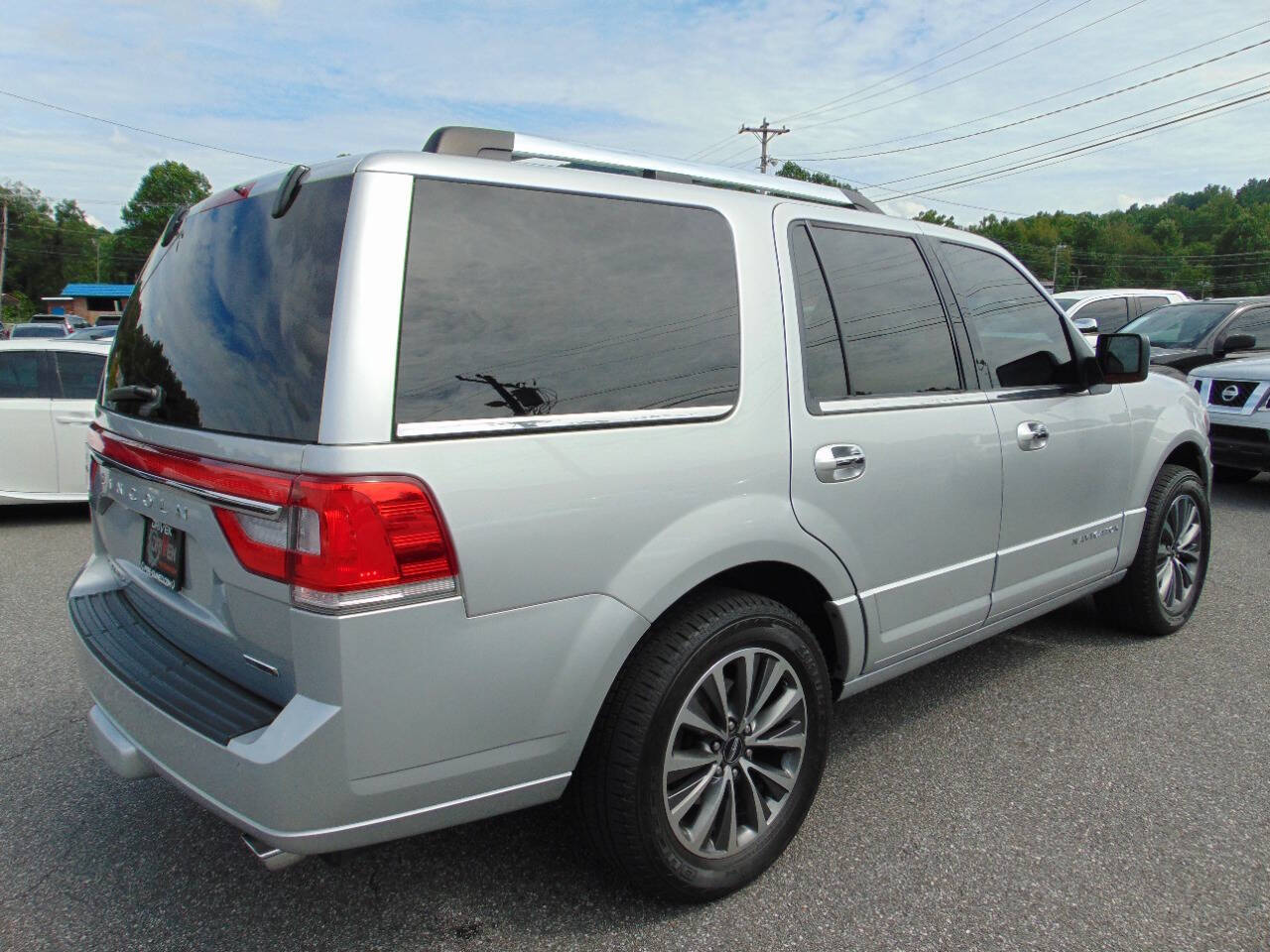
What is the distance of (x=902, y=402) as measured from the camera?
292cm

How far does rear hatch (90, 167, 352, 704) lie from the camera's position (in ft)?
6.22

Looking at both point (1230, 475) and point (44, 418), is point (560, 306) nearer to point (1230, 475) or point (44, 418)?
point (44, 418)

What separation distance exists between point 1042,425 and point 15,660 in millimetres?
4583

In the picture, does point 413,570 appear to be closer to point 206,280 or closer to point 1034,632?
point 206,280

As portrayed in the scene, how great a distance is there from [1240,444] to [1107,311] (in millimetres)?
6160

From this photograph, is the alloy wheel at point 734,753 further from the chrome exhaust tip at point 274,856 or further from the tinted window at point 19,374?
the tinted window at point 19,374

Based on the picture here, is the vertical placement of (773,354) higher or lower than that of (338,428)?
higher

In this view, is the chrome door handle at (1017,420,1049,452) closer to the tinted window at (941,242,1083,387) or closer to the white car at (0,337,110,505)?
the tinted window at (941,242,1083,387)

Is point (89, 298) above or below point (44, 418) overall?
above

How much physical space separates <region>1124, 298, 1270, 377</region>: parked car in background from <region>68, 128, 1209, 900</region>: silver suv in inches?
306

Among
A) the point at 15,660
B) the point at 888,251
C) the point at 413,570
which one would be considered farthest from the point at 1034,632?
the point at 15,660

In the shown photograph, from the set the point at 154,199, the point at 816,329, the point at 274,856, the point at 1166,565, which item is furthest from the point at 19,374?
the point at 154,199

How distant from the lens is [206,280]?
2262 millimetres

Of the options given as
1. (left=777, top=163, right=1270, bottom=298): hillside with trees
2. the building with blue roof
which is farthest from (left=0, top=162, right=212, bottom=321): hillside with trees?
(left=777, top=163, right=1270, bottom=298): hillside with trees
